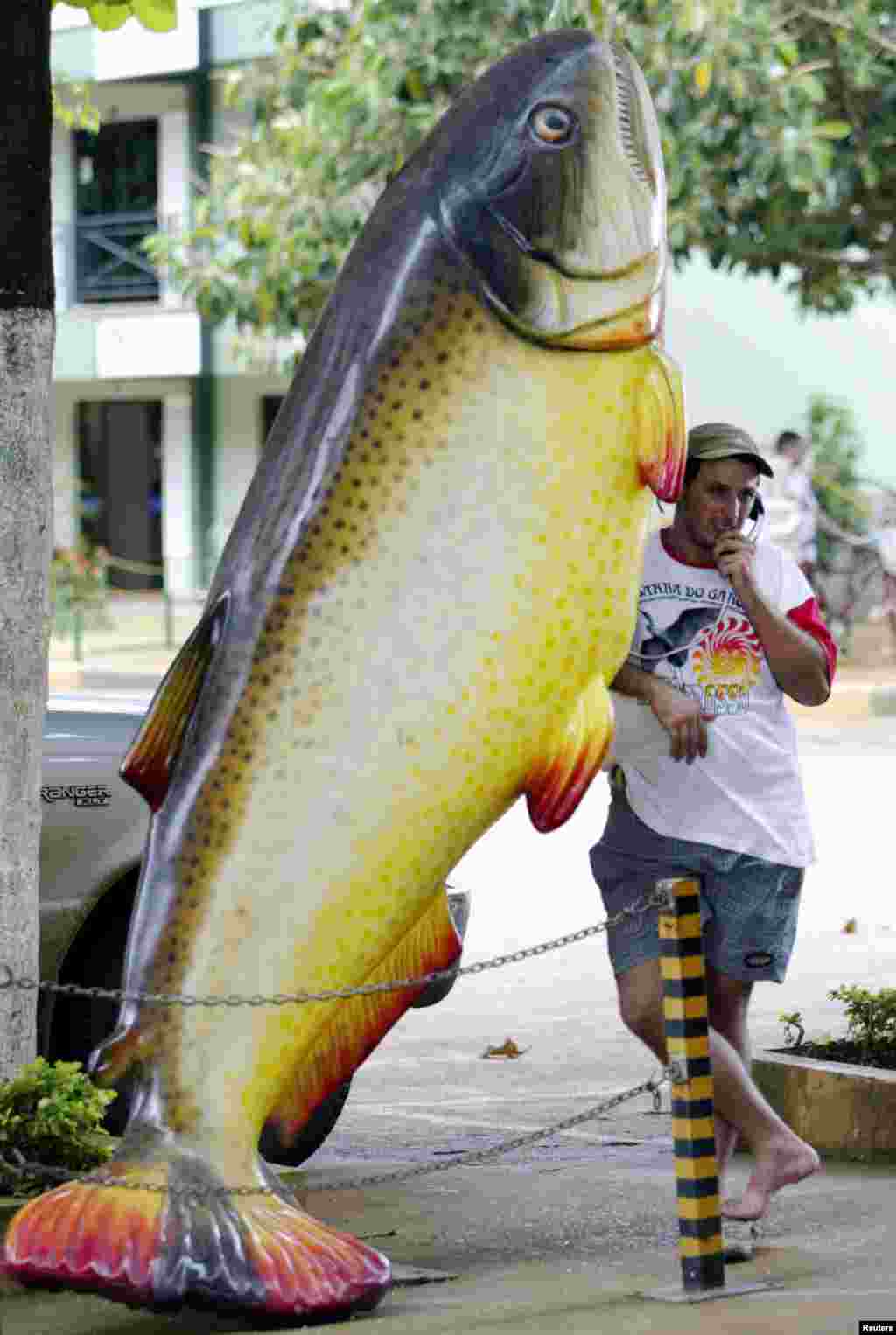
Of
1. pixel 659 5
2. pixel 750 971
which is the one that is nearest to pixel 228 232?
pixel 659 5

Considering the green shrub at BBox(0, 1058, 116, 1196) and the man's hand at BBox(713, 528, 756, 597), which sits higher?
the man's hand at BBox(713, 528, 756, 597)

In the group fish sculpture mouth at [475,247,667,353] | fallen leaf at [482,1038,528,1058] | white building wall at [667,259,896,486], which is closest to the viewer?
fish sculpture mouth at [475,247,667,353]

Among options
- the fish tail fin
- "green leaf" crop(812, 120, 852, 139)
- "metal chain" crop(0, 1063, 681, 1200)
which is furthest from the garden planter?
"green leaf" crop(812, 120, 852, 139)

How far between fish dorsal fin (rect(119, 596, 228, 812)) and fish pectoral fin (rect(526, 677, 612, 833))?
2.15 feet

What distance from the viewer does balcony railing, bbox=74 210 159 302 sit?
106 feet

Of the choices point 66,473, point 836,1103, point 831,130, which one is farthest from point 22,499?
point 66,473

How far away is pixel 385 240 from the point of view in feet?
15.6

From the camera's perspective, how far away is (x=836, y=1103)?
668 cm

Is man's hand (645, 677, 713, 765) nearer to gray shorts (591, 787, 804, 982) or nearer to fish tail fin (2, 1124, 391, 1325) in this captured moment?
gray shorts (591, 787, 804, 982)

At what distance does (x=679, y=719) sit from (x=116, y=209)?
28582 mm

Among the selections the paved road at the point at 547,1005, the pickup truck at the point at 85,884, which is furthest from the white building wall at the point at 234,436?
the pickup truck at the point at 85,884

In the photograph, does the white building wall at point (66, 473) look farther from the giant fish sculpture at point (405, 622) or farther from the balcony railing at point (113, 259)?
the giant fish sculpture at point (405, 622)

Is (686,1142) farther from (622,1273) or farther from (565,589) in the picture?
(565,589)

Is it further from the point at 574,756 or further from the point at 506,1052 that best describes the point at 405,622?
the point at 506,1052
